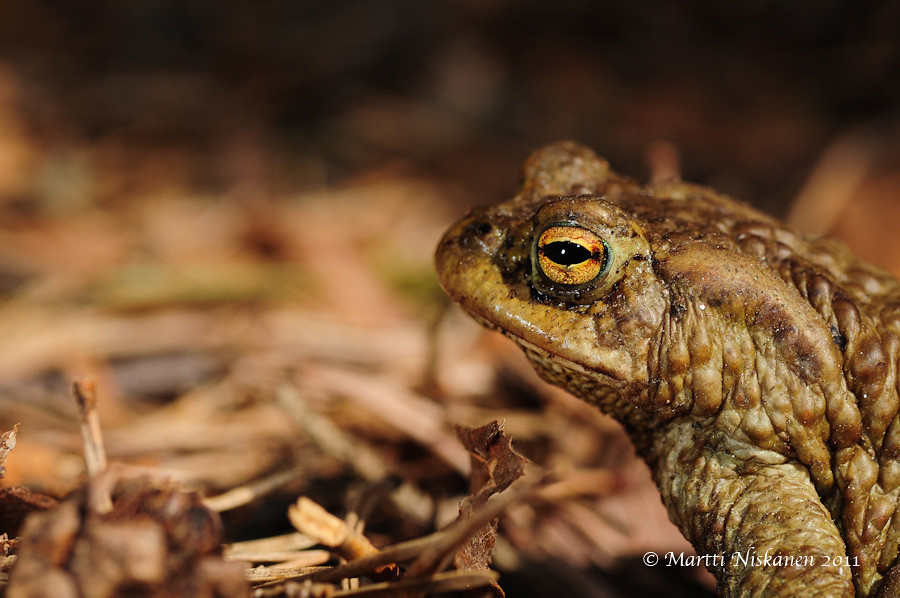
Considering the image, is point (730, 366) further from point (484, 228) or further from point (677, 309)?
point (484, 228)

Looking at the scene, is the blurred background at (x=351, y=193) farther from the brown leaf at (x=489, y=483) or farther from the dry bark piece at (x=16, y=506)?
the brown leaf at (x=489, y=483)

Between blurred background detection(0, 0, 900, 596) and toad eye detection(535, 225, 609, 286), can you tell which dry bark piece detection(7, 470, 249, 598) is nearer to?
blurred background detection(0, 0, 900, 596)

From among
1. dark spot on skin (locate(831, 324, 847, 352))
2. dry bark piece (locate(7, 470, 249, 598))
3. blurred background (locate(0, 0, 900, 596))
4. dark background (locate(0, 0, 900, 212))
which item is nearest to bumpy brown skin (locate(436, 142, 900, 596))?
dark spot on skin (locate(831, 324, 847, 352))

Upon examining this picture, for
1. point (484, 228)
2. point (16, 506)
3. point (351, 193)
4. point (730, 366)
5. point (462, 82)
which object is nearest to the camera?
point (16, 506)

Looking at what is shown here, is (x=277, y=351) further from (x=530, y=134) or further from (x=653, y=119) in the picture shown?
(x=653, y=119)

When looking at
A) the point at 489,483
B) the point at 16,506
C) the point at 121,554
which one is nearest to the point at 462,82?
the point at 489,483

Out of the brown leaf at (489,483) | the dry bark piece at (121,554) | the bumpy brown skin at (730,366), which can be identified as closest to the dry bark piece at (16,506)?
the dry bark piece at (121,554)

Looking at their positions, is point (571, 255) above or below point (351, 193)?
below

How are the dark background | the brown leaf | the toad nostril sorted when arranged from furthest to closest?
1. the dark background
2. the toad nostril
3. the brown leaf

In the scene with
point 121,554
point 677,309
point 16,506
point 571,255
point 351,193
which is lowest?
point 121,554
